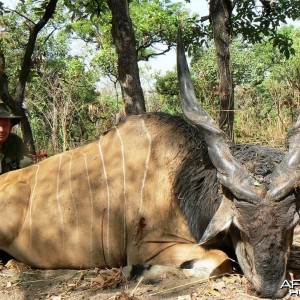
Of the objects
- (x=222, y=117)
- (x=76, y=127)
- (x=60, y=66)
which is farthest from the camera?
(x=60, y=66)

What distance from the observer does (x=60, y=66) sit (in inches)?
696

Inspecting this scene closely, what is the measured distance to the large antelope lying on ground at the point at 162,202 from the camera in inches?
94.2

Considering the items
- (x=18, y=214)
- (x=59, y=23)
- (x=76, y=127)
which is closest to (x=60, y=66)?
(x=59, y=23)

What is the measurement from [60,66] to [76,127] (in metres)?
7.54

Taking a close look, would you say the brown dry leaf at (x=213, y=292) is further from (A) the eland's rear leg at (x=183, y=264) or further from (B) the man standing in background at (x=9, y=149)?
(B) the man standing in background at (x=9, y=149)

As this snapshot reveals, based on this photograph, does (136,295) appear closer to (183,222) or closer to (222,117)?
(183,222)

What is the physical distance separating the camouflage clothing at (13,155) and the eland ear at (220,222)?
2.63 m

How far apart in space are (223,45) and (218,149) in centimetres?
343

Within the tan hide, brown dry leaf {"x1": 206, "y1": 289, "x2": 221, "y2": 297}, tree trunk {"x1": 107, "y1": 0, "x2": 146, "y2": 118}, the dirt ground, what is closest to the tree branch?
tree trunk {"x1": 107, "y1": 0, "x2": 146, "y2": 118}

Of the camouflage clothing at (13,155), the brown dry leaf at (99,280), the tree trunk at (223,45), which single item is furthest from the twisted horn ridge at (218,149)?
the tree trunk at (223,45)

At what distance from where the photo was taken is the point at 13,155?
4.75 meters

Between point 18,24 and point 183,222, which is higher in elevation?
point 18,24

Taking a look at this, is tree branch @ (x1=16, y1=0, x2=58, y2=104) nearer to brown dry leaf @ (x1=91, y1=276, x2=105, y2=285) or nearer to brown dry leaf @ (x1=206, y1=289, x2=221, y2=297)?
brown dry leaf @ (x1=91, y1=276, x2=105, y2=285)

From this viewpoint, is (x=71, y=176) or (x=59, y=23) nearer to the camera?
(x=71, y=176)
